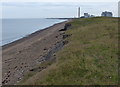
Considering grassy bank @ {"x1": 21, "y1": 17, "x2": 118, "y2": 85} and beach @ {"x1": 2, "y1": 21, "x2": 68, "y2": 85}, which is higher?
grassy bank @ {"x1": 21, "y1": 17, "x2": 118, "y2": 85}

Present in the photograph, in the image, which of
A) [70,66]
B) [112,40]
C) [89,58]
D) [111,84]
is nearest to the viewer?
[111,84]

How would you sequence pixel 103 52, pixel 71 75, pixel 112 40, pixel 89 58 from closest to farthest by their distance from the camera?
1. pixel 71 75
2. pixel 89 58
3. pixel 103 52
4. pixel 112 40

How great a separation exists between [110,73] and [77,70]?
6.32 ft

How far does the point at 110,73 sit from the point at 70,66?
2.52 meters

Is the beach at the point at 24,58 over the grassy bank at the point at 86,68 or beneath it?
beneath

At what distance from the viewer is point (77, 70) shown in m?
15.8

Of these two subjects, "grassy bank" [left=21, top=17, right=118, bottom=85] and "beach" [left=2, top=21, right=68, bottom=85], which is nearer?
"grassy bank" [left=21, top=17, right=118, bottom=85]

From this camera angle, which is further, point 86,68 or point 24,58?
point 24,58

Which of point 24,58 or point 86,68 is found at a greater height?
point 86,68

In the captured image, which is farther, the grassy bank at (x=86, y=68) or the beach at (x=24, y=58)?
the beach at (x=24, y=58)

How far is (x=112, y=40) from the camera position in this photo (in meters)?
24.6

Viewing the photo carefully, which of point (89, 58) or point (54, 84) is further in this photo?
point (89, 58)

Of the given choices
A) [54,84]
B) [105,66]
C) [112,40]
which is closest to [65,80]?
[54,84]

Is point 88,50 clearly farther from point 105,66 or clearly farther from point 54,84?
point 54,84
